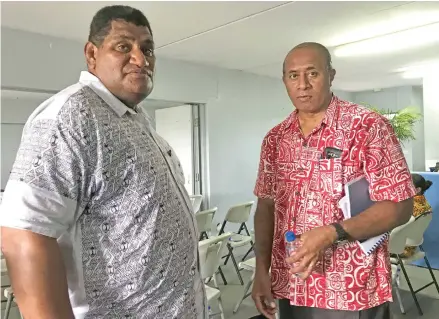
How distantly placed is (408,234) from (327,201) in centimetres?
204

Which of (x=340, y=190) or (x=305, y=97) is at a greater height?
(x=305, y=97)

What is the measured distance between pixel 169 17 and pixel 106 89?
2.40m

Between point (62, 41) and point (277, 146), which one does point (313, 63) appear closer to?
point (277, 146)

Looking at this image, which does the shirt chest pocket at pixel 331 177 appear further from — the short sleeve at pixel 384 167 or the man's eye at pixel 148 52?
the man's eye at pixel 148 52

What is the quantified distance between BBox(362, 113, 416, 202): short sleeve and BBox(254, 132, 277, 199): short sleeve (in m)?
0.33

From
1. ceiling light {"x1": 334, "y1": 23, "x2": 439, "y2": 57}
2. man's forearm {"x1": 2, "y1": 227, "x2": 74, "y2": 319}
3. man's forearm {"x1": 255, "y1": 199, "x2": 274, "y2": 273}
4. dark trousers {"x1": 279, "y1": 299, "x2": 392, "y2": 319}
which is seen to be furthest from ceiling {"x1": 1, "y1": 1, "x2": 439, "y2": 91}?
man's forearm {"x1": 2, "y1": 227, "x2": 74, "y2": 319}

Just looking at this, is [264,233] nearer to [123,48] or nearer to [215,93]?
[123,48]

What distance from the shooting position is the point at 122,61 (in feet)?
3.13

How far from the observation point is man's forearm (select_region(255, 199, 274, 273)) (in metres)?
1.39

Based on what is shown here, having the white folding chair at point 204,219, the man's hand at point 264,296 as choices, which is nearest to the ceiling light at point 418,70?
the white folding chair at point 204,219

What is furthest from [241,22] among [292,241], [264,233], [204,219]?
[292,241]

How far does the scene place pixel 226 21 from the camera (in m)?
3.23

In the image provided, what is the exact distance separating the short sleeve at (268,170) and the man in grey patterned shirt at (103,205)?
431 millimetres

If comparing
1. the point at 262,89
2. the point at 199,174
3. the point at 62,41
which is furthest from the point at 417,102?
the point at 62,41
